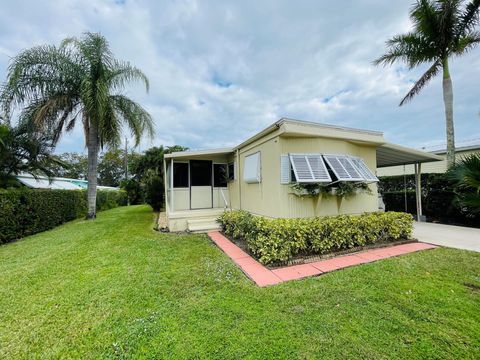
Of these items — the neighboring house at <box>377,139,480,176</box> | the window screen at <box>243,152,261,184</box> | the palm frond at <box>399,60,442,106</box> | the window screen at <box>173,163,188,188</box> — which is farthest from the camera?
the neighboring house at <box>377,139,480,176</box>

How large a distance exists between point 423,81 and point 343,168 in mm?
7851

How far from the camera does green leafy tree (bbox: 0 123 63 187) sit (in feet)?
32.4

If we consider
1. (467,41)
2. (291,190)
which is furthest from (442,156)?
(291,190)

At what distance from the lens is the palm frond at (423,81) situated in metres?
9.66

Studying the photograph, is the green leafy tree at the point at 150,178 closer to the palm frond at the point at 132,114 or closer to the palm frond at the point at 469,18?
the palm frond at the point at 132,114

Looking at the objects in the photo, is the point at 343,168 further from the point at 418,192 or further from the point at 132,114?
the point at 132,114

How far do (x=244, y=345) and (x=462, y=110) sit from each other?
16.0 m

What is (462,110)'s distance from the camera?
11.4 metres

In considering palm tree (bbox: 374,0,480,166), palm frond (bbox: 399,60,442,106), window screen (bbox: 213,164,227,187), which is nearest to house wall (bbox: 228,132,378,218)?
window screen (bbox: 213,164,227,187)

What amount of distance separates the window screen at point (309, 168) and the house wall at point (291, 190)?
25 centimetres

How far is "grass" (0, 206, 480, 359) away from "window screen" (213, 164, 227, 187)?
5.72 metres

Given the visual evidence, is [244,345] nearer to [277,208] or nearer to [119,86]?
[277,208]

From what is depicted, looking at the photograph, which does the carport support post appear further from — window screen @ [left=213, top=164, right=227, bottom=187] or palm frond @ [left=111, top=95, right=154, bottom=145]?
Result: palm frond @ [left=111, top=95, right=154, bottom=145]

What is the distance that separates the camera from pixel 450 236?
23.2 ft
